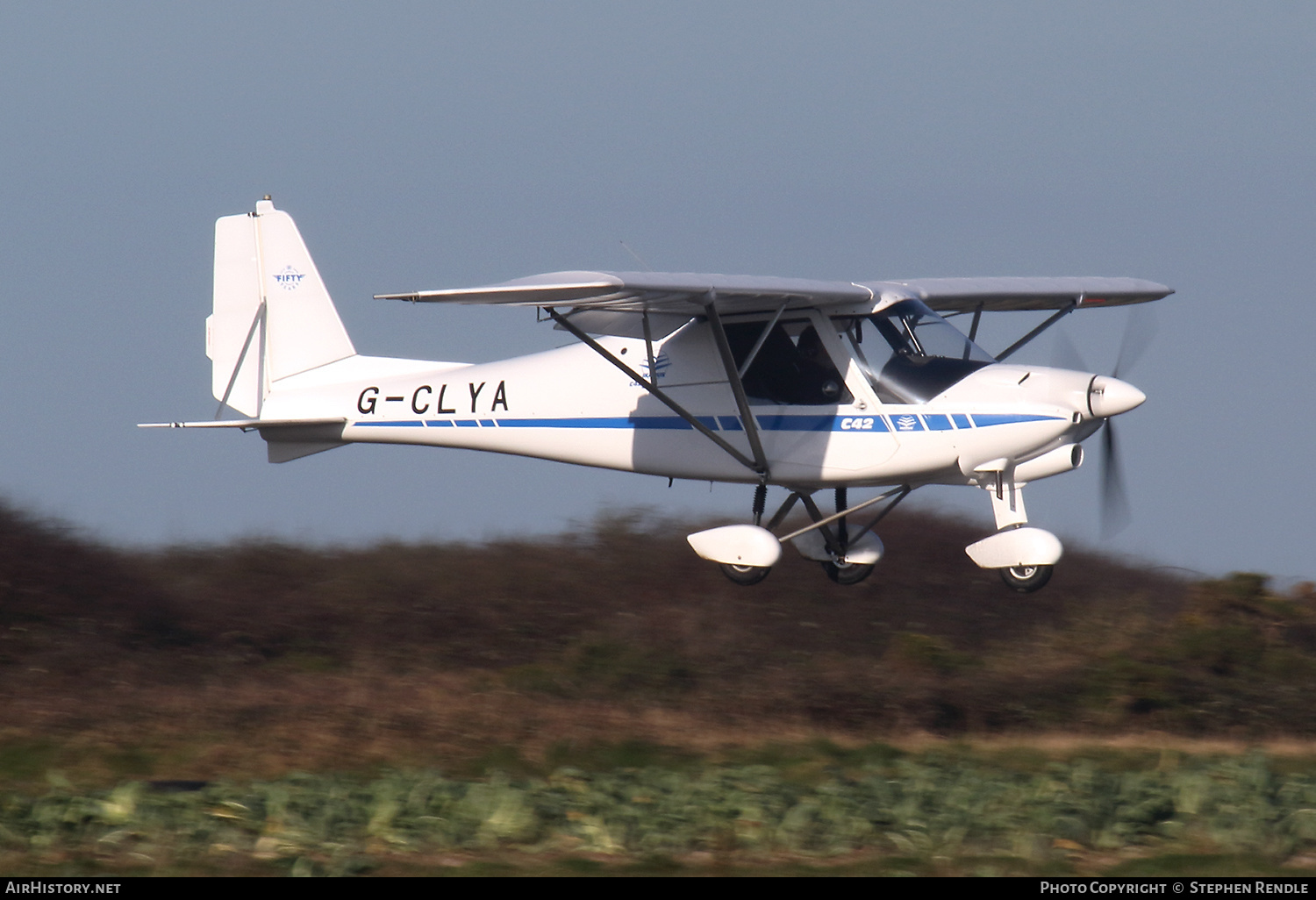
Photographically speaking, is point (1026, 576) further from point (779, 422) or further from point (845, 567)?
point (779, 422)

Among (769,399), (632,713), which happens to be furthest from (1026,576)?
(632,713)

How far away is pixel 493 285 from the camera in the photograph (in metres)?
→ 12.8

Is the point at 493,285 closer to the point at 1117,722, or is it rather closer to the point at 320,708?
the point at 320,708

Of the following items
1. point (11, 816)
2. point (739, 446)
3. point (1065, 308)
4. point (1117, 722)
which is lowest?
point (1117, 722)

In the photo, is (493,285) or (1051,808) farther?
(493,285)

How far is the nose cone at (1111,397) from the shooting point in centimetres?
1357

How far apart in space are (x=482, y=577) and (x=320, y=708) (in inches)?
226

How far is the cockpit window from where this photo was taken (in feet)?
47.3

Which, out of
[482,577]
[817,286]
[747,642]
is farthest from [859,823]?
[482,577]

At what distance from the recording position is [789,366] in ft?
49.0

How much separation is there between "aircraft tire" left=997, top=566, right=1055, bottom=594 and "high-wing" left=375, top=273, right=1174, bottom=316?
2.81m

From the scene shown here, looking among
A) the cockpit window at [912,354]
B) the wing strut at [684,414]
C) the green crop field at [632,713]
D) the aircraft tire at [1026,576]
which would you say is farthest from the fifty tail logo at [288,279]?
the aircraft tire at [1026,576]

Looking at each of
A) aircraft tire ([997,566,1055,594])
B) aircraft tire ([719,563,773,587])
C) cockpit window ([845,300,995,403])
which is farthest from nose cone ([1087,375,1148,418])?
aircraft tire ([719,563,773,587])

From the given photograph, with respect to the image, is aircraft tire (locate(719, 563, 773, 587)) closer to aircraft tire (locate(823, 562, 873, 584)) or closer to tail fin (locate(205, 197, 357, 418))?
aircraft tire (locate(823, 562, 873, 584))
